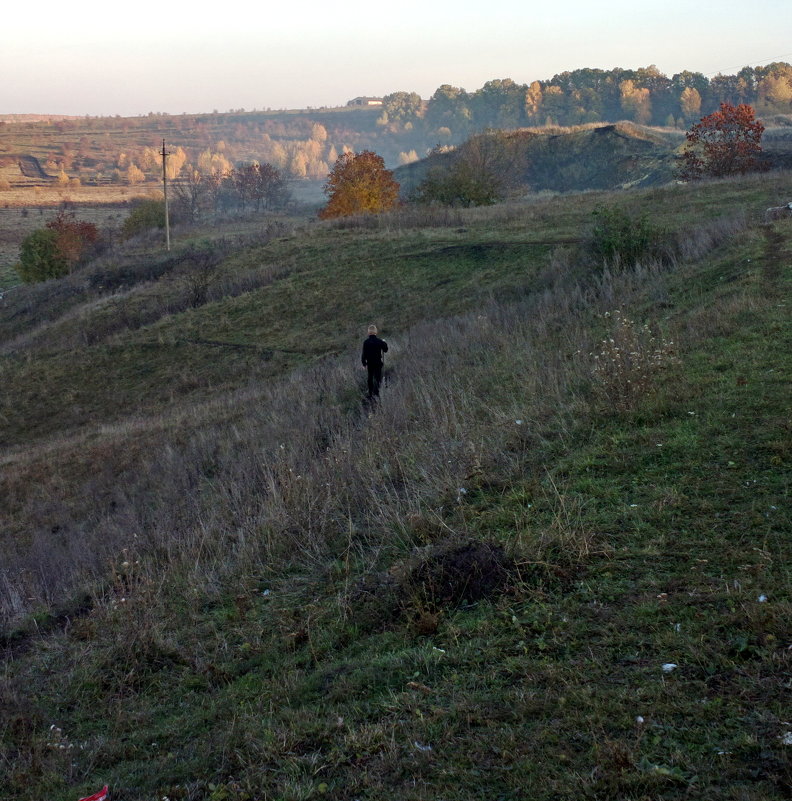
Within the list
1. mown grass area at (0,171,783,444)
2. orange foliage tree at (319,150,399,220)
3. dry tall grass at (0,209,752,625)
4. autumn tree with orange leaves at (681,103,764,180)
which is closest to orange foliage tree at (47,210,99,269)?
orange foliage tree at (319,150,399,220)

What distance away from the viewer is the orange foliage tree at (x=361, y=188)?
5609 centimetres

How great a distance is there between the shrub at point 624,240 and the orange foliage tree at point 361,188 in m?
36.2

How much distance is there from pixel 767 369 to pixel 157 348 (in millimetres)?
23986

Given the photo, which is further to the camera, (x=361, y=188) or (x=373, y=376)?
(x=361, y=188)

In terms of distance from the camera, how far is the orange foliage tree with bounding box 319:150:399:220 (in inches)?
2208

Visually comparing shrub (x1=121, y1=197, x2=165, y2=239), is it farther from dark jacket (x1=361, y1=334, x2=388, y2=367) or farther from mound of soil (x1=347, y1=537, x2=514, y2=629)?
mound of soil (x1=347, y1=537, x2=514, y2=629)

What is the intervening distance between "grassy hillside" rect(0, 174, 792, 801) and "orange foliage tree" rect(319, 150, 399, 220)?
43.5 meters

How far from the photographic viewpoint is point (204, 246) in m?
47.3

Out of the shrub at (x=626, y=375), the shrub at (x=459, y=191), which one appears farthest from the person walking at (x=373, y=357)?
the shrub at (x=459, y=191)

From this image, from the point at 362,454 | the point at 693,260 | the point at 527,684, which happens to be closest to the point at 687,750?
the point at 527,684

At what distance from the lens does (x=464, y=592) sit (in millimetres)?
5090

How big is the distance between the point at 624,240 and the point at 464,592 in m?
16.5

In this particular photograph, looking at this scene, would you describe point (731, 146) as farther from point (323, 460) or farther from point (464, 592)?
point (464, 592)

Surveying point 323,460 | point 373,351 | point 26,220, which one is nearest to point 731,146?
point 373,351
